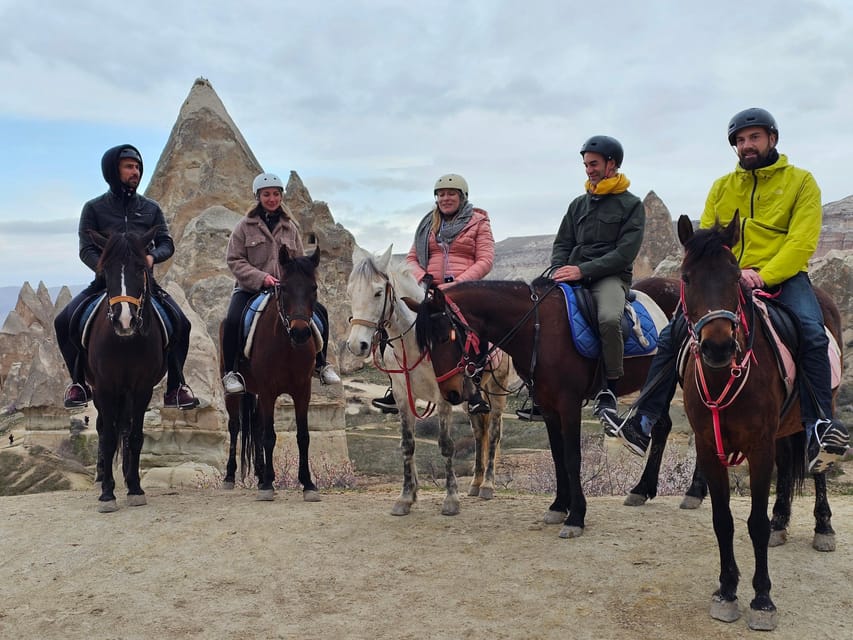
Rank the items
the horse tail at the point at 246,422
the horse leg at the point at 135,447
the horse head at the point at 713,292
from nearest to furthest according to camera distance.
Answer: the horse head at the point at 713,292 → the horse leg at the point at 135,447 → the horse tail at the point at 246,422

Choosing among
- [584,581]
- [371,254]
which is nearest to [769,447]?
[584,581]

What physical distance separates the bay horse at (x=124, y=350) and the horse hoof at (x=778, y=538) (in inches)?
216

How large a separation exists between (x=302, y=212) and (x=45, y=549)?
32555 millimetres

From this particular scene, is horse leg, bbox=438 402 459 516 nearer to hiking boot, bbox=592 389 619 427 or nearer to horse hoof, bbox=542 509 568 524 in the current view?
horse hoof, bbox=542 509 568 524

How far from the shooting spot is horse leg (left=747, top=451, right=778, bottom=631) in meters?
4.39

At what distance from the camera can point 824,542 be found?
5.79 metres

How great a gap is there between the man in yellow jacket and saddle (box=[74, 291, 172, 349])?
176 inches

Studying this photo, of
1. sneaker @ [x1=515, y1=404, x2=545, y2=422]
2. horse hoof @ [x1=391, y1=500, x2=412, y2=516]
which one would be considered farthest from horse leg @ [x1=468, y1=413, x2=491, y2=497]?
horse hoof @ [x1=391, y1=500, x2=412, y2=516]

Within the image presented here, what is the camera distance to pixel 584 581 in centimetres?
518

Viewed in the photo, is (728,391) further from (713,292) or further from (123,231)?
(123,231)

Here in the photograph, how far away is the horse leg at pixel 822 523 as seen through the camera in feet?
19.0

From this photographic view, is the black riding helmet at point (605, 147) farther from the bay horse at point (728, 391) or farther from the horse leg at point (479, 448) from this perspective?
the horse leg at point (479, 448)

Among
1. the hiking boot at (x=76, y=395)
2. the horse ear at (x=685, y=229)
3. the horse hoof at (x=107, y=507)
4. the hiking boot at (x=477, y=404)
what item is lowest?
the horse hoof at (x=107, y=507)

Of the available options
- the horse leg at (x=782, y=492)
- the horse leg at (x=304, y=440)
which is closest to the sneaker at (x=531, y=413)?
the horse leg at (x=782, y=492)
